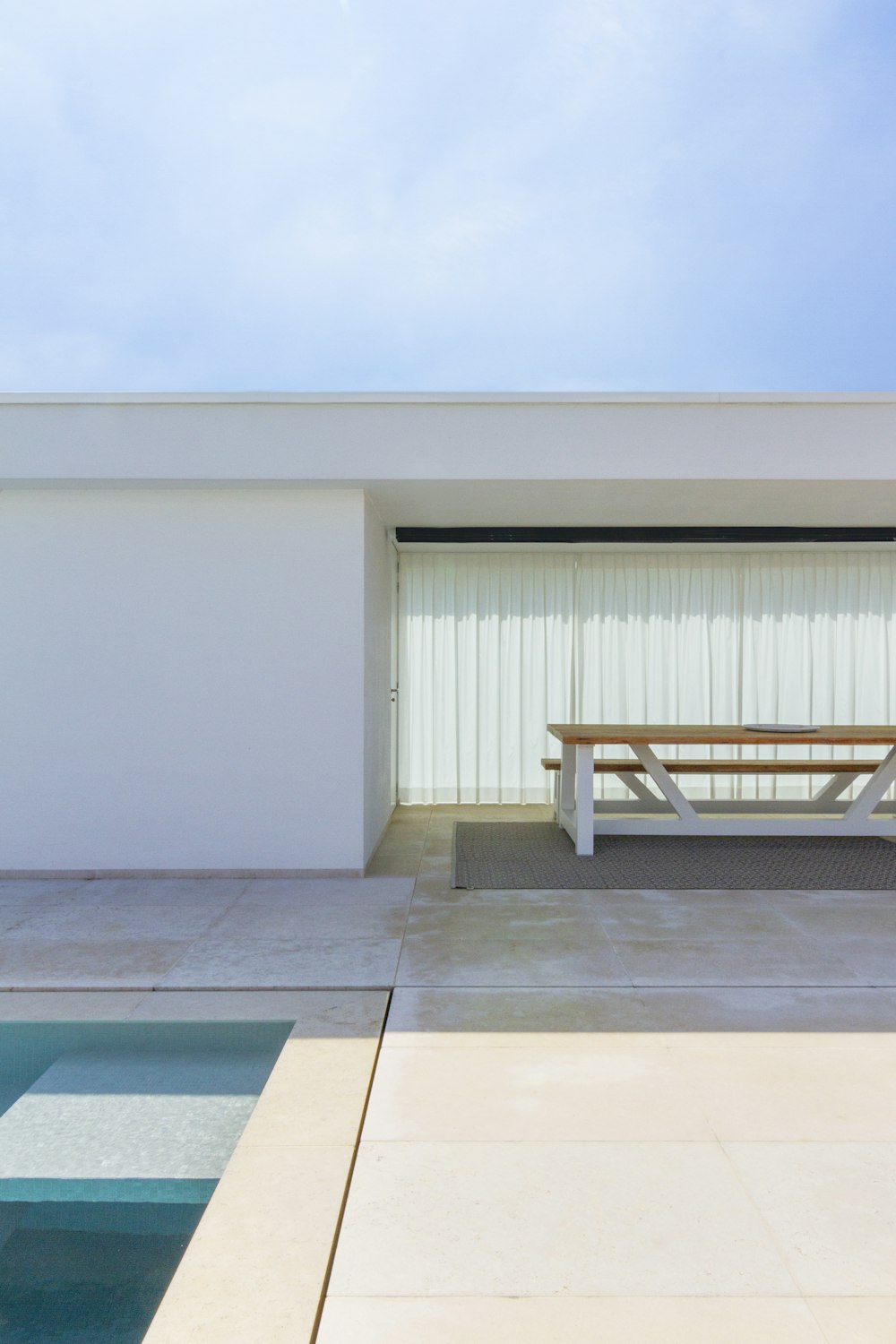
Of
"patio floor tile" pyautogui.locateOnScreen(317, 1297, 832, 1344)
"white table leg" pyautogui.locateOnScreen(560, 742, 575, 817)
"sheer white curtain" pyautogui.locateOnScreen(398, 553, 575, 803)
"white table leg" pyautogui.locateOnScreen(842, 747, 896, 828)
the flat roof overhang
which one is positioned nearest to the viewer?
"patio floor tile" pyautogui.locateOnScreen(317, 1297, 832, 1344)

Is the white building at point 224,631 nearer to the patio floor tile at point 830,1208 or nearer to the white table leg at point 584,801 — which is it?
the white table leg at point 584,801

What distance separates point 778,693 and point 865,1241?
628cm

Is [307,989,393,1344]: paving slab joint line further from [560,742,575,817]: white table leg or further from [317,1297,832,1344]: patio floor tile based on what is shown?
[560,742,575,817]: white table leg

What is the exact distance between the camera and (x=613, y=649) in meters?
7.53

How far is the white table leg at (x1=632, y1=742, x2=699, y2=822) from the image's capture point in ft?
17.8

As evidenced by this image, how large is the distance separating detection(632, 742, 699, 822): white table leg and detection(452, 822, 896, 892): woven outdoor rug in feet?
0.74

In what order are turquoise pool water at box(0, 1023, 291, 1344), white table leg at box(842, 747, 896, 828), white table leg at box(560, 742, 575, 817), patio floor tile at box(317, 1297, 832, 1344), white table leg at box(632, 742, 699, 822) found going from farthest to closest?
white table leg at box(560, 742, 575, 817) → white table leg at box(842, 747, 896, 828) → white table leg at box(632, 742, 699, 822) → turquoise pool water at box(0, 1023, 291, 1344) → patio floor tile at box(317, 1297, 832, 1344)

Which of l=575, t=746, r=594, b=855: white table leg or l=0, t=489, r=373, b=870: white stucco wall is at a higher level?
l=0, t=489, r=373, b=870: white stucco wall

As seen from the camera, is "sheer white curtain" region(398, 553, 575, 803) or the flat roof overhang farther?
"sheer white curtain" region(398, 553, 575, 803)

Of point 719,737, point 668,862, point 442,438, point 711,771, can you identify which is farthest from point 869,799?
point 442,438

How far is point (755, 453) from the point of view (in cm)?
464

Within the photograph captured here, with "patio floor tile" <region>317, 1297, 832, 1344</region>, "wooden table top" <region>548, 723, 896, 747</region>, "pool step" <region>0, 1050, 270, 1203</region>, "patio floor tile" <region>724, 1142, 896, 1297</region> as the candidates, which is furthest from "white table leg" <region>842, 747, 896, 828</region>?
"patio floor tile" <region>317, 1297, 832, 1344</region>

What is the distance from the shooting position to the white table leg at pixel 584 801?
5172 mm

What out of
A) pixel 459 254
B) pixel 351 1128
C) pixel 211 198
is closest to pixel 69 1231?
pixel 351 1128
